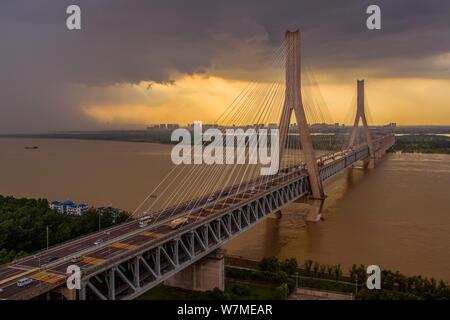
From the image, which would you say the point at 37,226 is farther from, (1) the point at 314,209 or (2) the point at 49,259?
(1) the point at 314,209

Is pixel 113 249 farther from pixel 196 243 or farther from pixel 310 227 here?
pixel 310 227

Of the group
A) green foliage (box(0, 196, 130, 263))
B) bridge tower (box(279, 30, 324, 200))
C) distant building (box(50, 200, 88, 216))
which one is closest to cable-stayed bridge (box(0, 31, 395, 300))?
bridge tower (box(279, 30, 324, 200))

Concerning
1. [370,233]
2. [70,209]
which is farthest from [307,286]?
[70,209]

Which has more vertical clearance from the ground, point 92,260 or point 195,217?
point 195,217

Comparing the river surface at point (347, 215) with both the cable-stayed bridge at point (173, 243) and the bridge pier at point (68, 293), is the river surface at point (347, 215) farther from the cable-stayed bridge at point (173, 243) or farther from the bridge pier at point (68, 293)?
the bridge pier at point (68, 293)

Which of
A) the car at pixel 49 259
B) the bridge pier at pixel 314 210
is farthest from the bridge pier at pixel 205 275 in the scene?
the bridge pier at pixel 314 210
